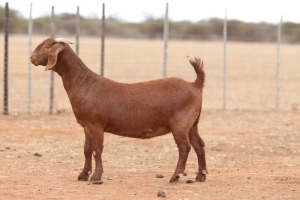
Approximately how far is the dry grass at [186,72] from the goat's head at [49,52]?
28.7ft

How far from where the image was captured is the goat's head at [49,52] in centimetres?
1091

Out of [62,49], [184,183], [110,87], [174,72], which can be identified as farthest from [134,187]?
[174,72]

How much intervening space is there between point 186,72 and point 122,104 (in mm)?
23850

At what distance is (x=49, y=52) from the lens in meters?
10.9

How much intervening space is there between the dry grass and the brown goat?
8750mm

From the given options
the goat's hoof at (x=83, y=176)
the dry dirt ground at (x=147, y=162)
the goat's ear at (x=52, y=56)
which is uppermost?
Result: the goat's ear at (x=52, y=56)

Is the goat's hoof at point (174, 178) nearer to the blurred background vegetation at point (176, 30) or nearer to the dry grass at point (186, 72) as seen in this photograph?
the dry grass at point (186, 72)

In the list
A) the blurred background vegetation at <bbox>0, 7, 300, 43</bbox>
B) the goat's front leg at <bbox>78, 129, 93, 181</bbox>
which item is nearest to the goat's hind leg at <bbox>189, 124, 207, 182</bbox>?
the goat's front leg at <bbox>78, 129, 93, 181</bbox>

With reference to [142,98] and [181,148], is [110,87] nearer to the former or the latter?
[142,98]

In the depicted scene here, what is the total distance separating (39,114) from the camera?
63.7 feet

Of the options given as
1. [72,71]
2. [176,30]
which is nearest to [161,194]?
[72,71]

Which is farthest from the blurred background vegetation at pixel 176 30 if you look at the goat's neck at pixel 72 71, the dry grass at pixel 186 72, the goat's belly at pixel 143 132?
the goat's belly at pixel 143 132

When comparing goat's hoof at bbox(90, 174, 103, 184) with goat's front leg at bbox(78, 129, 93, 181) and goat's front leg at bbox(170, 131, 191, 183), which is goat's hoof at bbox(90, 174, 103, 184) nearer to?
goat's front leg at bbox(78, 129, 93, 181)

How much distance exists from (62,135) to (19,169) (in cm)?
433
